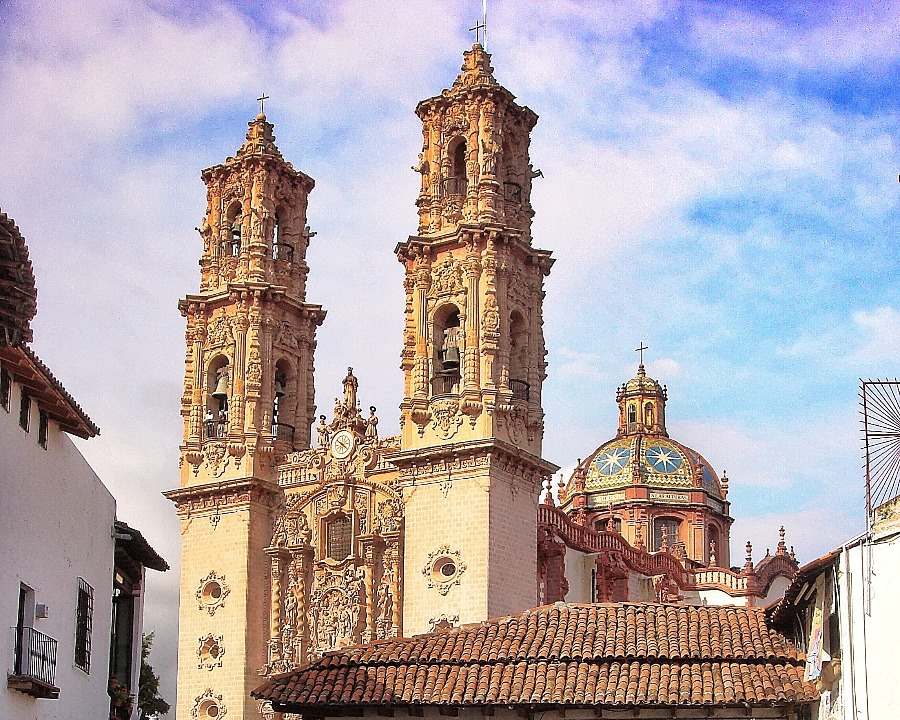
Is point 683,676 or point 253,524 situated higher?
point 253,524

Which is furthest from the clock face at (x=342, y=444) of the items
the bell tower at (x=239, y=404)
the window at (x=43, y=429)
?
the window at (x=43, y=429)

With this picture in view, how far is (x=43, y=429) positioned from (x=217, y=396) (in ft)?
67.5

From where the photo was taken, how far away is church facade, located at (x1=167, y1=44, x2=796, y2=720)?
119ft

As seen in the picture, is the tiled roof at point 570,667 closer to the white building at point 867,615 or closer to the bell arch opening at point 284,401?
the white building at point 867,615

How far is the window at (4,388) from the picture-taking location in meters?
19.6

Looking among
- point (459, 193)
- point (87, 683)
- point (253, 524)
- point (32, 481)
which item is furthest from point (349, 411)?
point (32, 481)

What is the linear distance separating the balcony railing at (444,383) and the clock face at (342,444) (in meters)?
3.54

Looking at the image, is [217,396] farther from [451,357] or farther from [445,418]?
[445,418]

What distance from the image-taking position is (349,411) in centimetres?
4094

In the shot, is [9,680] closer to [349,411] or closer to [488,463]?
[488,463]

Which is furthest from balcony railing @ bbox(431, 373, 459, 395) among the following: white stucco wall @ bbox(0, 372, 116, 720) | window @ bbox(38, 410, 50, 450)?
window @ bbox(38, 410, 50, 450)

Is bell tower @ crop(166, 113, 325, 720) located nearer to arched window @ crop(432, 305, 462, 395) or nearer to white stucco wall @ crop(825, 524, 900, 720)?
arched window @ crop(432, 305, 462, 395)

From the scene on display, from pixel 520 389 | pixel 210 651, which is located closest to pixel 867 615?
pixel 520 389

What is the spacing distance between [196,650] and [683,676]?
19.2m
